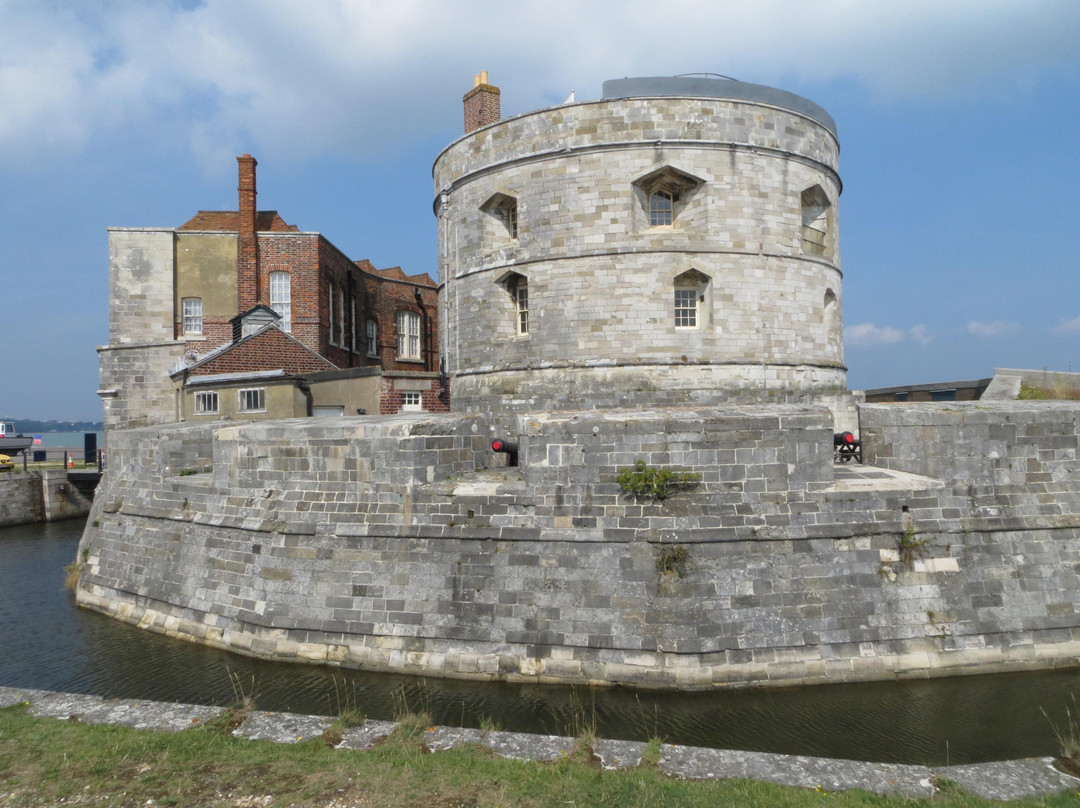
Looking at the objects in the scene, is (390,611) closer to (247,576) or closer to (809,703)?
(247,576)

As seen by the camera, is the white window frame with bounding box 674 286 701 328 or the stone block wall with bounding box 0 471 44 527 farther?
the stone block wall with bounding box 0 471 44 527

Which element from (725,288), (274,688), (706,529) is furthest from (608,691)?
(725,288)

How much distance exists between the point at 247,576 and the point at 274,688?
2138 millimetres

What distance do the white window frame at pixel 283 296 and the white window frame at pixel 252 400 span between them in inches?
234

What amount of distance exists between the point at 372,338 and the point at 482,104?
14.2 metres

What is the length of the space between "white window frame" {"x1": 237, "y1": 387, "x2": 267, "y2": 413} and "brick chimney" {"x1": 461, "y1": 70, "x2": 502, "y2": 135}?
978cm

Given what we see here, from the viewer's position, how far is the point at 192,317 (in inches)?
957

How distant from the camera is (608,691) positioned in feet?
27.9

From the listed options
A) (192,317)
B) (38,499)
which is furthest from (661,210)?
(38,499)

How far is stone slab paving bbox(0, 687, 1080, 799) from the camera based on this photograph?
5.64m

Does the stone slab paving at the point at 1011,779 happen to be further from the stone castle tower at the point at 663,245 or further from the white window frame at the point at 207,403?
the white window frame at the point at 207,403

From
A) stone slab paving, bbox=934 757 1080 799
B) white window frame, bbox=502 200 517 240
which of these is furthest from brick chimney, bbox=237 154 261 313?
stone slab paving, bbox=934 757 1080 799

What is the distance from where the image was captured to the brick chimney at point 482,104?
62.8 feet

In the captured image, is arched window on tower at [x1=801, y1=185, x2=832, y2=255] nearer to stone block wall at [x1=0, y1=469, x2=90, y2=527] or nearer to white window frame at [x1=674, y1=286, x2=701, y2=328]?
white window frame at [x1=674, y1=286, x2=701, y2=328]
